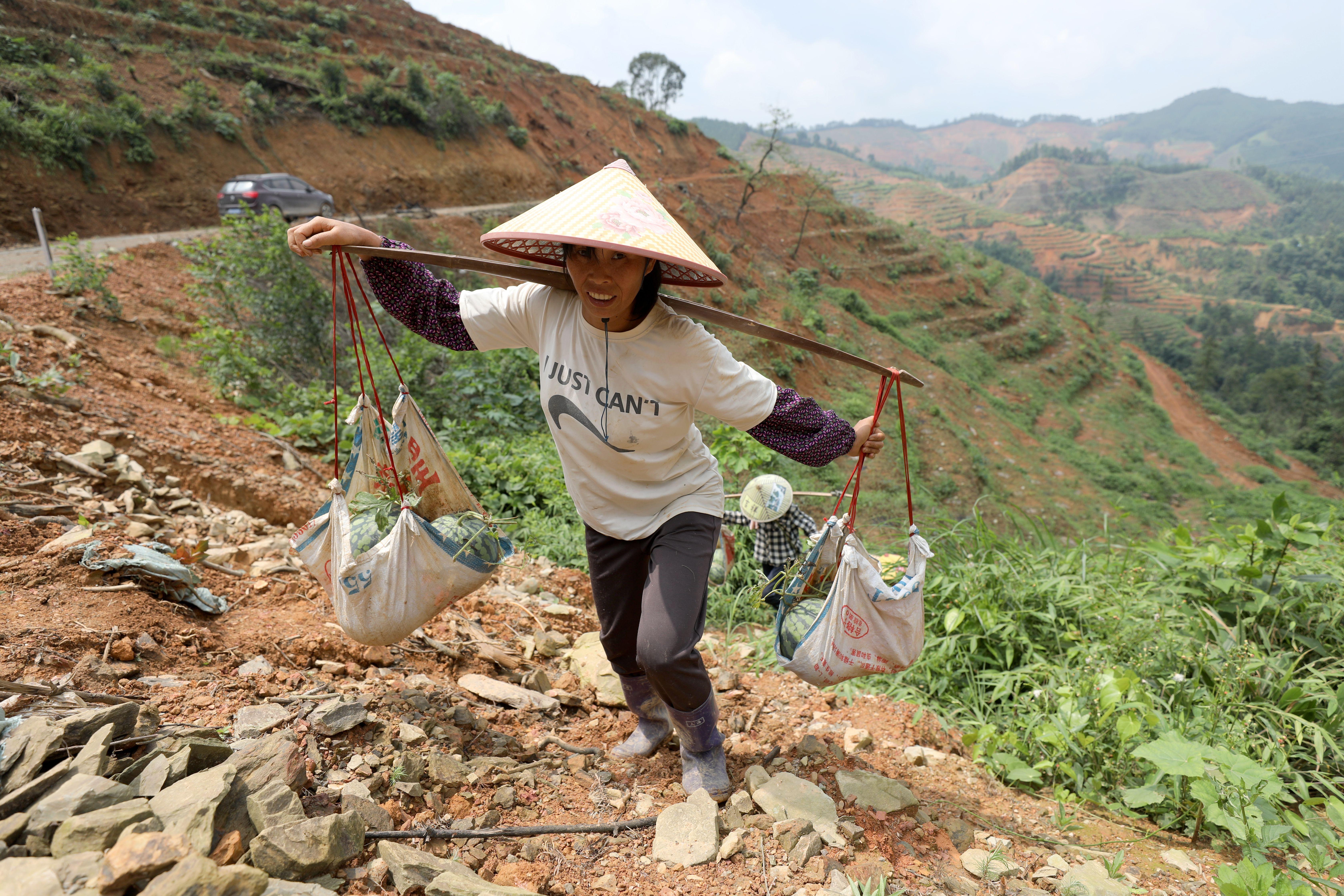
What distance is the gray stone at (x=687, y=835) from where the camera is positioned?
1625mm

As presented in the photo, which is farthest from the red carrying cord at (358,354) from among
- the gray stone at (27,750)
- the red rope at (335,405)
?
the gray stone at (27,750)

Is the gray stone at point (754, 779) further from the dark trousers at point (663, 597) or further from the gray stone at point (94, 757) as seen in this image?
the gray stone at point (94, 757)

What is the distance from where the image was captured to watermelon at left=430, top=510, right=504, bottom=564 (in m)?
1.82

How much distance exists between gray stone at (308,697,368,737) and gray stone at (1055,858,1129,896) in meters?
1.75

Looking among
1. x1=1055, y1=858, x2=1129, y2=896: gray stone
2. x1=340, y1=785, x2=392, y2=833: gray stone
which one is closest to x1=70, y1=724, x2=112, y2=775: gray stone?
x1=340, y1=785, x2=392, y2=833: gray stone

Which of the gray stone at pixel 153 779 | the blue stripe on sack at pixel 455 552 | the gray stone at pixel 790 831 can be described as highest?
the blue stripe on sack at pixel 455 552

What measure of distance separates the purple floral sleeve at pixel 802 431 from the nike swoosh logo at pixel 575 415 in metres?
0.35

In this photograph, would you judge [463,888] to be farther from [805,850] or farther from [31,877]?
[805,850]

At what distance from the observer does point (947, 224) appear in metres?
63.7

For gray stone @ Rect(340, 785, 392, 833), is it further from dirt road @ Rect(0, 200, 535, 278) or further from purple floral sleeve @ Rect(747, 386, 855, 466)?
dirt road @ Rect(0, 200, 535, 278)

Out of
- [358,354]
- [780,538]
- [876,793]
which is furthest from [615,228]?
[780,538]

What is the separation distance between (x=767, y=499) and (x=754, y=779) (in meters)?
1.72

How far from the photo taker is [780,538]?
3537 millimetres

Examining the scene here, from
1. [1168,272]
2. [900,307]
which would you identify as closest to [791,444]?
[900,307]
